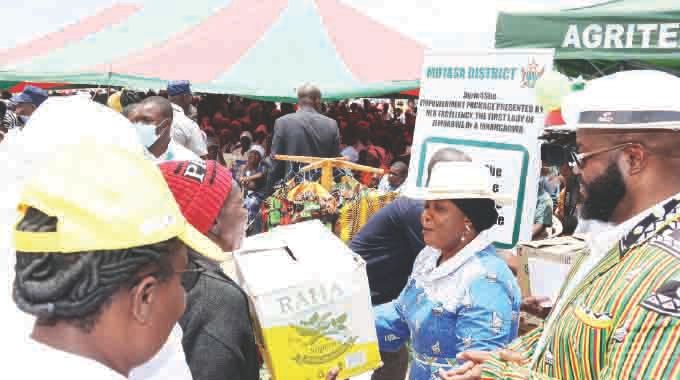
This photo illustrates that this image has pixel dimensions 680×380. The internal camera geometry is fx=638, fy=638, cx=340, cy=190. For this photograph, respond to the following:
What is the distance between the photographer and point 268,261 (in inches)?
86.6

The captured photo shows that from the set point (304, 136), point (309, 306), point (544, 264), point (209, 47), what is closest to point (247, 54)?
point (209, 47)

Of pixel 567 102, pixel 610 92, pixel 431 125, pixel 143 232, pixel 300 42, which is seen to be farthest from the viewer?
pixel 300 42

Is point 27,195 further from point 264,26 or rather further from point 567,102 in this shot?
point 264,26

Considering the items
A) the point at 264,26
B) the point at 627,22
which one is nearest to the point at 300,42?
the point at 264,26

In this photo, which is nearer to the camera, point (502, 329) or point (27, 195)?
point (27, 195)

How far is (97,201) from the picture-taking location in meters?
0.98

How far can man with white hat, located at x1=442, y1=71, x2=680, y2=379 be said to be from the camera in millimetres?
1525

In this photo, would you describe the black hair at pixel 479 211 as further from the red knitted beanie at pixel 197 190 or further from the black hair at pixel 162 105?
the black hair at pixel 162 105

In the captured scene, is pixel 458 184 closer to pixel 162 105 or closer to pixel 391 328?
pixel 391 328

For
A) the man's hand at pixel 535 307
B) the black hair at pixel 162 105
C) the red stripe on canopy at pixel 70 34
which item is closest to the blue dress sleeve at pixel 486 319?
the man's hand at pixel 535 307

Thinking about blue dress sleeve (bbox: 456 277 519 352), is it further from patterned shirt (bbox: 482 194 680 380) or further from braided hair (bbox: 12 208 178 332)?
braided hair (bbox: 12 208 178 332)

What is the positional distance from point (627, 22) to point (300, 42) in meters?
5.88

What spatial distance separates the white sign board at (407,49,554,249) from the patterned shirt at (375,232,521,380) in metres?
0.80

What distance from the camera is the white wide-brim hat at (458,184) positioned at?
2.62 meters
